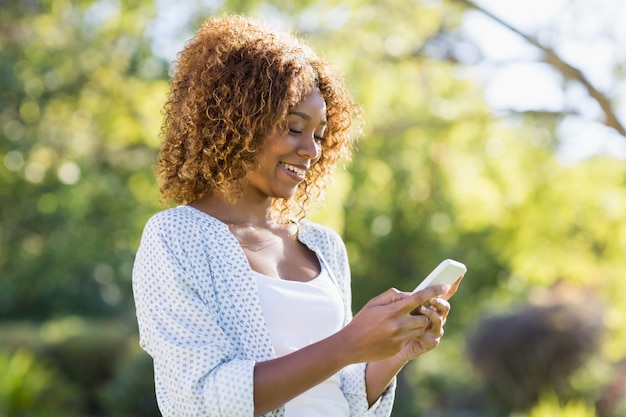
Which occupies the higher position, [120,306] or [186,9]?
[186,9]

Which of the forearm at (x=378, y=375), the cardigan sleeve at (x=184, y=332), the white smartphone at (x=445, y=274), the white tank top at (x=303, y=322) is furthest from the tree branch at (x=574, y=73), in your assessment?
the cardigan sleeve at (x=184, y=332)

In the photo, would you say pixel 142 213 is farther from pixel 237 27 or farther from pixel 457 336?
pixel 237 27

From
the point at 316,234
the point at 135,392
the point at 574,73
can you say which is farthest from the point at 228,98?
the point at 135,392

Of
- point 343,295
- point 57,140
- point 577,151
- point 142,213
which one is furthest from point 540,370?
point 343,295

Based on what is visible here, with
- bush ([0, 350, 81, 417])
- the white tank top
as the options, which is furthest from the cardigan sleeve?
bush ([0, 350, 81, 417])

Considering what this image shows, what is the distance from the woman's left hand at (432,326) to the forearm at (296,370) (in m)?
0.22

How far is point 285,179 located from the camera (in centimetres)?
227

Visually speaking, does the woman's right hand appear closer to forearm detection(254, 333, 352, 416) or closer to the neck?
forearm detection(254, 333, 352, 416)

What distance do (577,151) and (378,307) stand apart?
738 cm

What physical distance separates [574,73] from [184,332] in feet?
13.9

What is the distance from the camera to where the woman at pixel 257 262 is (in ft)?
6.31

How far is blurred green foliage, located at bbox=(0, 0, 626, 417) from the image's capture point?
28.6 feet

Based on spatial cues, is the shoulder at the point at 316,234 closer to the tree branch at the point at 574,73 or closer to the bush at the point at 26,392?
the tree branch at the point at 574,73

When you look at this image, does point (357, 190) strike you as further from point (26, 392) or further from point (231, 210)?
point (231, 210)
